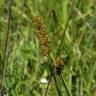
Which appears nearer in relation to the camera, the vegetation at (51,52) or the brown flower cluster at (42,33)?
the brown flower cluster at (42,33)

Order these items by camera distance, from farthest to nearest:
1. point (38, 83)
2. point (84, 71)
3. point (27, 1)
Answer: point (27, 1) < point (84, 71) < point (38, 83)

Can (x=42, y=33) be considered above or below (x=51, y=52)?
above

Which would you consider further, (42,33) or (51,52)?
(51,52)

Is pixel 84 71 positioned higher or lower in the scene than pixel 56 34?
lower

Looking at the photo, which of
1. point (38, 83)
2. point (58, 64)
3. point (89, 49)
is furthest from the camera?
point (89, 49)

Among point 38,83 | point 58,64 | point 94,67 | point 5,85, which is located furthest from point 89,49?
point 58,64

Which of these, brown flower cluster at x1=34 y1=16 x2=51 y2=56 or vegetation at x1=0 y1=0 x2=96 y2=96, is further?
vegetation at x1=0 y1=0 x2=96 y2=96

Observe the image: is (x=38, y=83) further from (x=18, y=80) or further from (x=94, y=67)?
(x=94, y=67)

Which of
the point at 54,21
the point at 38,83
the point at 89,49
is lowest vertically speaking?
the point at 38,83
